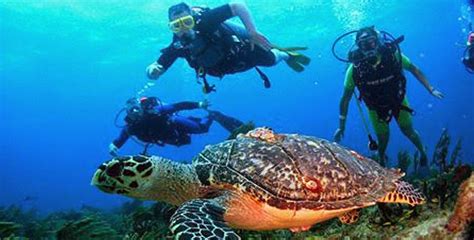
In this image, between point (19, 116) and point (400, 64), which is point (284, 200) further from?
point (19, 116)

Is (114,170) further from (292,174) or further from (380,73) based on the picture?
(380,73)

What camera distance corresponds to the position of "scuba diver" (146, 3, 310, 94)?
868cm

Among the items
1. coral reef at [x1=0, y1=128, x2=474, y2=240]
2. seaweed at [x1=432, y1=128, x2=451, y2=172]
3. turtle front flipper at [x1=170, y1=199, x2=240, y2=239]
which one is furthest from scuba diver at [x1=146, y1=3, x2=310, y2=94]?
turtle front flipper at [x1=170, y1=199, x2=240, y2=239]

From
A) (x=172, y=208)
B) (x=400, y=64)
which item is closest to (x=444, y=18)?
(x=400, y=64)

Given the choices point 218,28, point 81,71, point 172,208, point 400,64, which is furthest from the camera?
point 81,71

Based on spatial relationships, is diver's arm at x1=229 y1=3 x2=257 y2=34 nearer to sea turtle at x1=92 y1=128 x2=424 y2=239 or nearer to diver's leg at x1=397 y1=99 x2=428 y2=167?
diver's leg at x1=397 y1=99 x2=428 y2=167

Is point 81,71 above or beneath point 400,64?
above

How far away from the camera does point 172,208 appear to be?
255 inches

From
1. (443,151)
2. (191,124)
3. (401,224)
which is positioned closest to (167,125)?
(191,124)

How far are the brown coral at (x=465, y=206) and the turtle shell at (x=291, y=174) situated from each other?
36.9 inches

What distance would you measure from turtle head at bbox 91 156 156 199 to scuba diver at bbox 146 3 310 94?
17.7ft

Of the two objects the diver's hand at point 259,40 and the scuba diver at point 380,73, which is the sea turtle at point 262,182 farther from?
the diver's hand at point 259,40

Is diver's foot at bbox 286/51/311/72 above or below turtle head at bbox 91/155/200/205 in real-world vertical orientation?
above

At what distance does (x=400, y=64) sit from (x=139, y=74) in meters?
45.0
